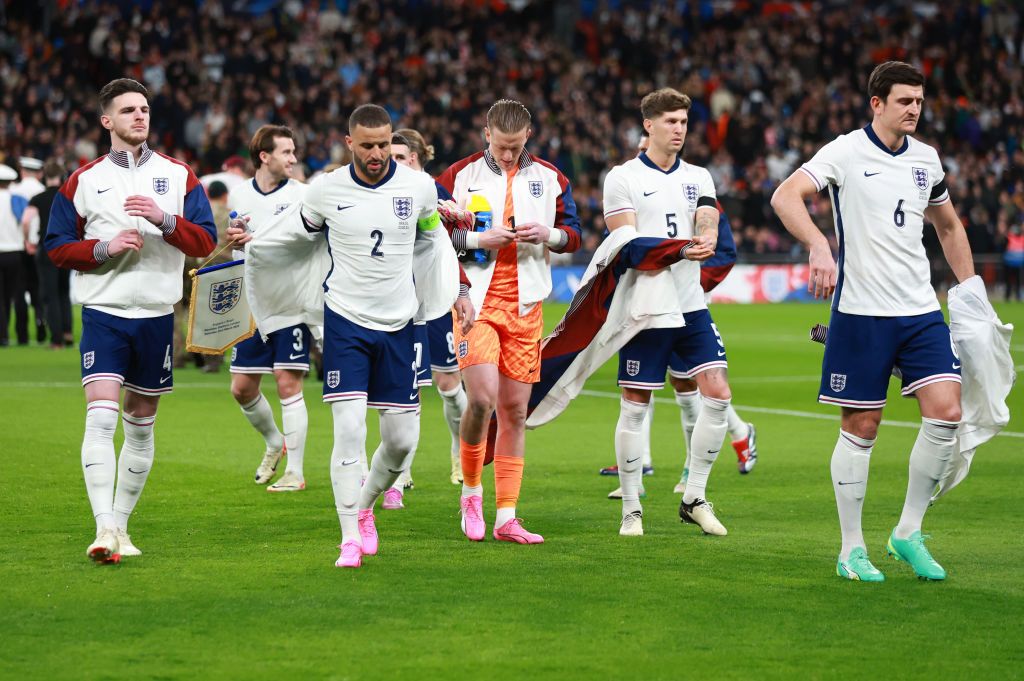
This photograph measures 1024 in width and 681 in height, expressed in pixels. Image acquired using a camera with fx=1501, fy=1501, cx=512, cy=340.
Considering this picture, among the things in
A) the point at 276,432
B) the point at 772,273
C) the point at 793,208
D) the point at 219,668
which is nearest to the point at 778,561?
the point at 793,208

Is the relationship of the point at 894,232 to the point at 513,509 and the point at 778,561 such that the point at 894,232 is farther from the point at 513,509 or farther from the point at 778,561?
the point at 513,509

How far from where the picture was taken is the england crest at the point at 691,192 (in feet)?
27.7

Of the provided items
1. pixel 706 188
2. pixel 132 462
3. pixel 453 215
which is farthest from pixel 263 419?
pixel 706 188

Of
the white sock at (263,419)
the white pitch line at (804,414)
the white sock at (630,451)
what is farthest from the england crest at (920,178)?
the white pitch line at (804,414)

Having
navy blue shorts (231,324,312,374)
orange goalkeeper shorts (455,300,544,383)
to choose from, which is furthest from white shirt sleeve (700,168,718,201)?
navy blue shorts (231,324,312,374)

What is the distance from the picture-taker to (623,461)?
834cm

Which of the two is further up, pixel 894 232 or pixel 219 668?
pixel 894 232

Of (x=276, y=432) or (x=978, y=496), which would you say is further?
(x=276, y=432)

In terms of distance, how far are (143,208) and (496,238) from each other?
1.83m

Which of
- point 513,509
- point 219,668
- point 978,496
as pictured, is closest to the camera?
point 219,668

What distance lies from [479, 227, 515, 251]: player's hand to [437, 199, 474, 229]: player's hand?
14 centimetres

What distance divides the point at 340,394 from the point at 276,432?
10.5 feet

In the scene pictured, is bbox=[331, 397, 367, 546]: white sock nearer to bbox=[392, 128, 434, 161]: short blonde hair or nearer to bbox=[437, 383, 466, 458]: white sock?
bbox=[437, 383, 466, 458]: white sock

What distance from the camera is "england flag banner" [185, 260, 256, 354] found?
333 inches
